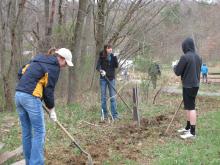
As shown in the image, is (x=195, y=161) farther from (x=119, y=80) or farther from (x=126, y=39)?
(x=119, y=80)

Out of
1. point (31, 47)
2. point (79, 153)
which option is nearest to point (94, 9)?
point (31, 47)

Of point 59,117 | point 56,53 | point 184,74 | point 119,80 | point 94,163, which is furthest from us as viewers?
point 119,80

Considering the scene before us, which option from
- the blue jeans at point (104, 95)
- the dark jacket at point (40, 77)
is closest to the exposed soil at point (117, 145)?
the blue jeans at point (104, 95)

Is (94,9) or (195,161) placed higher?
(94,9)

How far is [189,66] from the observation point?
7938 millimetres

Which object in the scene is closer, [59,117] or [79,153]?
[79,153]

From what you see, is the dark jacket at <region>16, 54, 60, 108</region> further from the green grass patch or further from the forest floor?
the green grass patch

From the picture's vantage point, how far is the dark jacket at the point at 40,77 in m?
5.31

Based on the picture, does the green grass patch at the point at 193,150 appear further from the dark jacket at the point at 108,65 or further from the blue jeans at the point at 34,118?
the dark jacket at the point at 108,65

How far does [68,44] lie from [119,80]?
361 centimetres

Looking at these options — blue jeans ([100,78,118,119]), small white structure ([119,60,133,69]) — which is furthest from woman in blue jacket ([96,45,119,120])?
small white structure ([119,60,133,69])

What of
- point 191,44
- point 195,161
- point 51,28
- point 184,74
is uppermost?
point 51,28

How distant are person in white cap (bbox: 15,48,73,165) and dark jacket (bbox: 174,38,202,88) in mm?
3086

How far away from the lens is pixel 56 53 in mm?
5512
